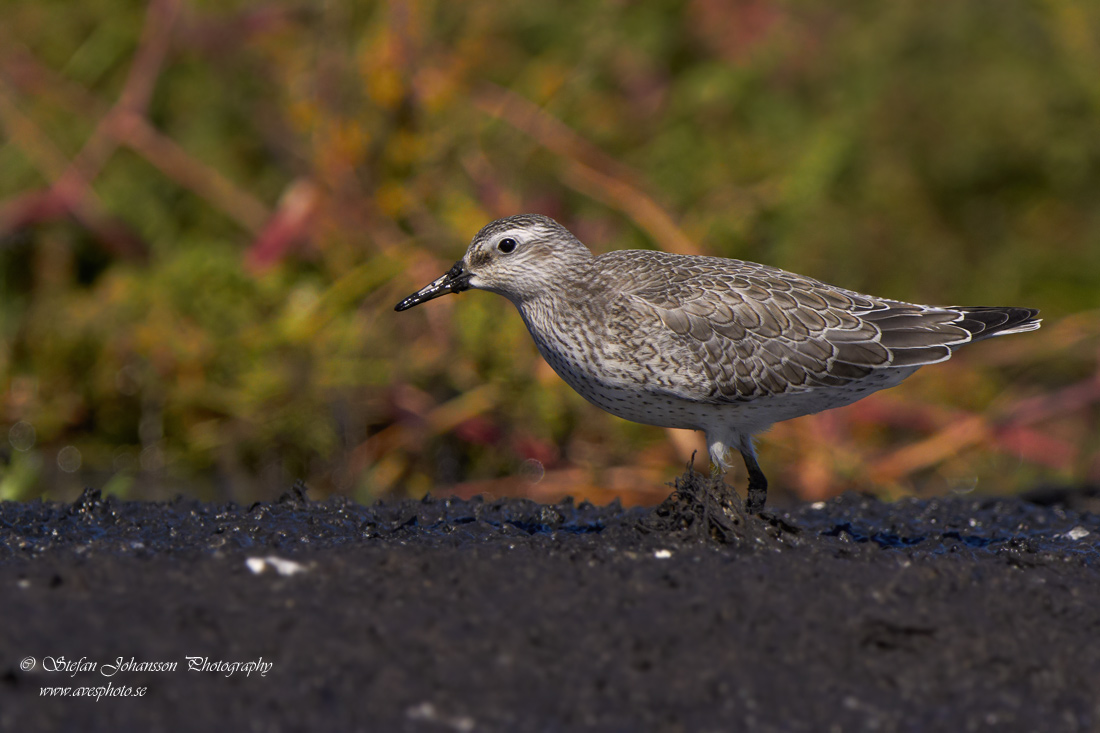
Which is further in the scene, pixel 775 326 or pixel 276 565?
pixel 775 326

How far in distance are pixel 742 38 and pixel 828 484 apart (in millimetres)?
4416

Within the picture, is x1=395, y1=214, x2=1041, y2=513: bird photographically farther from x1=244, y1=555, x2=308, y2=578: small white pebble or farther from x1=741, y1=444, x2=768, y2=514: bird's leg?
x1=244, y1=555, x2=308, y2=578: small white pebble

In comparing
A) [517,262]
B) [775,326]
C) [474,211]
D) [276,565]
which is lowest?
[276,565]

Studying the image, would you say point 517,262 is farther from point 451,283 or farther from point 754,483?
point 754,483

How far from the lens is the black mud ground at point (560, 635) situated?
331cm

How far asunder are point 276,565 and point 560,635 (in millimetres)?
980

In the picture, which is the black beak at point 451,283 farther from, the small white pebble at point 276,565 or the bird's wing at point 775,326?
the small white pebble at point 276,565

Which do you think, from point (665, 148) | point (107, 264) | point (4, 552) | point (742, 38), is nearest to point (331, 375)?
point (107, 264)

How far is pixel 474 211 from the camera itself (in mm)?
9062

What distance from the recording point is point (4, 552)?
4.55 m

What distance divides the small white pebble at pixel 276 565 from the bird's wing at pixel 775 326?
2343 mm

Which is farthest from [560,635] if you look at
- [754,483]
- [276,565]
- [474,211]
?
[474,211]

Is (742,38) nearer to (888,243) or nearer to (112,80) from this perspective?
(888,243)

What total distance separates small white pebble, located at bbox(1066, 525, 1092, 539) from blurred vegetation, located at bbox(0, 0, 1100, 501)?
2.76 metres
